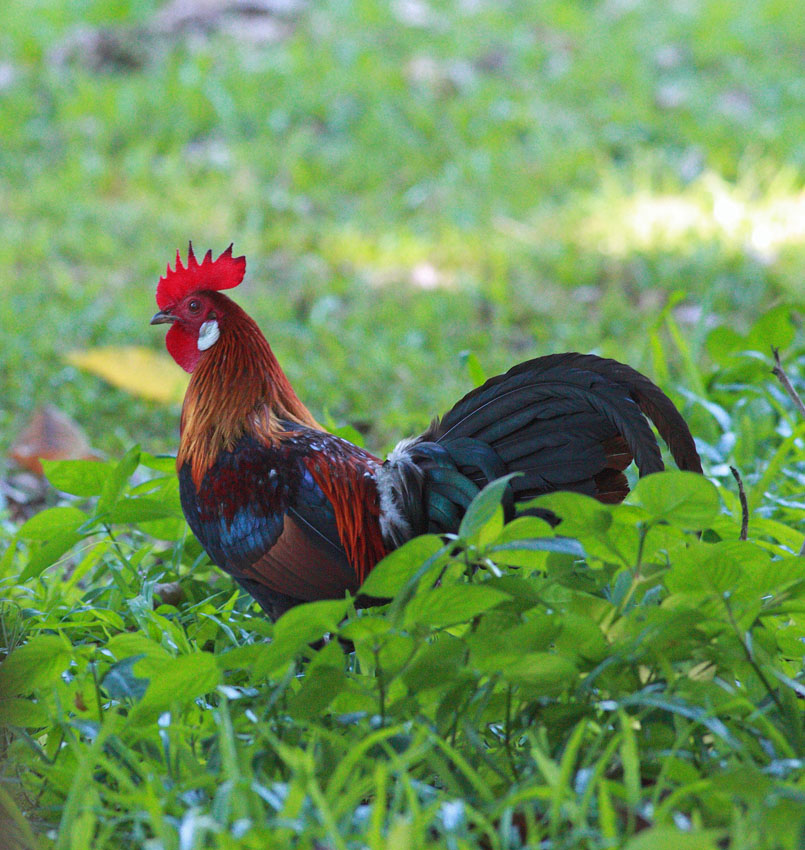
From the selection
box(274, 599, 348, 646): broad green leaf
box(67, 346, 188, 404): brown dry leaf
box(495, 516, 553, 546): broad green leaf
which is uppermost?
box(67, 346, 188, 404): brown dry leaf

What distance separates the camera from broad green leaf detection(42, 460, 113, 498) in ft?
7.61

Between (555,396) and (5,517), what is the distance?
1818mm

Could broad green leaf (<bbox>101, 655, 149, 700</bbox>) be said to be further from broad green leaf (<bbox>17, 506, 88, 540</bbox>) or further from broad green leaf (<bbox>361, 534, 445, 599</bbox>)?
broad green leaf (<bbox>17, 506, 88, 540</bbox>)

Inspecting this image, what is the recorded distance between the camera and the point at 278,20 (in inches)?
299

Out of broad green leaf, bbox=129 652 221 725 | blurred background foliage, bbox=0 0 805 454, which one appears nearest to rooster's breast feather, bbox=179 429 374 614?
broad green leaf, bbox=129 652 221 725

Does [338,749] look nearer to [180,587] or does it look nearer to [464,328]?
[180,587]

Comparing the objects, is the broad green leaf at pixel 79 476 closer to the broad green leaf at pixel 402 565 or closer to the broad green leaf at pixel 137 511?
the broad green leaf at pixel 137 511

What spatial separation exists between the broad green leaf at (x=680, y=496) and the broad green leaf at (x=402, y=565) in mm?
318

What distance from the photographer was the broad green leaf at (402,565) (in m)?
1.53

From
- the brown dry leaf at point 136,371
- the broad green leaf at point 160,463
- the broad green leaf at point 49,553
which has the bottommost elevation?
the broad green leaf at point 49,553

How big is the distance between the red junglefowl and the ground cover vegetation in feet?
0.53

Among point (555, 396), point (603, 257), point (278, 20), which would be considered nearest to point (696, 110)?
point (603, 257)

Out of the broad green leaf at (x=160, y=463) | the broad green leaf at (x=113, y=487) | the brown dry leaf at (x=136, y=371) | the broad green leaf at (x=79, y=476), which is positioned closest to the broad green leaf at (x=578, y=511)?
the broad green leaf at (x=113, y=487)

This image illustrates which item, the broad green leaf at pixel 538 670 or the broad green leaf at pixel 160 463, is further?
the broad green leaf at pixel 160 463
